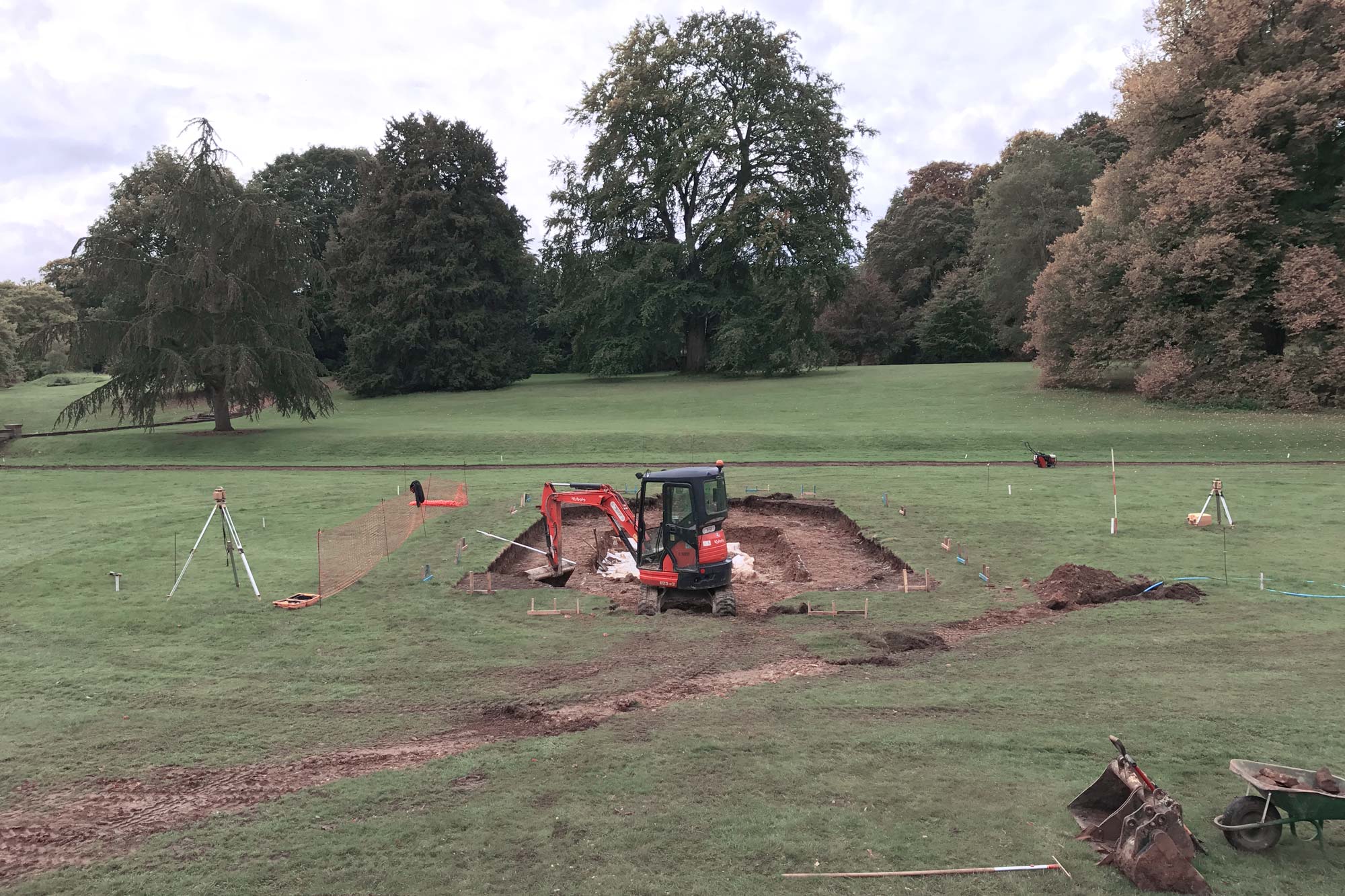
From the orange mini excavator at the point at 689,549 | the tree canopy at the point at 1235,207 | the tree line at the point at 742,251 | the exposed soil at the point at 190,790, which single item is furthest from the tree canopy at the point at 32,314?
the tree canopy at the point at 1235,207

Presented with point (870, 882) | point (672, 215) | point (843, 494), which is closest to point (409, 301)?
point (672, 215)

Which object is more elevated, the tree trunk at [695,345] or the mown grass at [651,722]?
the tree trunk at [695,345]

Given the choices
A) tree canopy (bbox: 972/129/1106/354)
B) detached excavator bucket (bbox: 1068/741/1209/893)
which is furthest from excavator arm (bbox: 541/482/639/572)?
tree canopy (bbox: 972/129/1106/354)

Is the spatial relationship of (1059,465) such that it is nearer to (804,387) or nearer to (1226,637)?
(1226,637)

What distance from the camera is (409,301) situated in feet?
185

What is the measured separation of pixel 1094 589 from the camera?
13688 mm

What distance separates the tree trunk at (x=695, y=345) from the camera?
2414 inches

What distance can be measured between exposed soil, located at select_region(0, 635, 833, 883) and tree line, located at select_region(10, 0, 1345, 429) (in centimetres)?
A: 3112

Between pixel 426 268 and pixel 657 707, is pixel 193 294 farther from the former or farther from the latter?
pixel 657 707

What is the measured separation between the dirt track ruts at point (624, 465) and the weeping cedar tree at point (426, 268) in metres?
25.7

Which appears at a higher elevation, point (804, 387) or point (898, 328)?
point (898, 328)

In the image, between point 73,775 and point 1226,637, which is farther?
point 1226,637

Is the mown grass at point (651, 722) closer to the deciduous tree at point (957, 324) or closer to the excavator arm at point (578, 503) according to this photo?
A: the excavator arm at point (578, 503)

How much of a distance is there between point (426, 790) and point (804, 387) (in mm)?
45204
